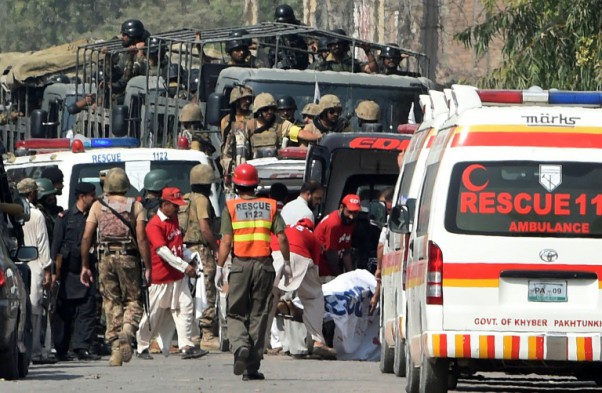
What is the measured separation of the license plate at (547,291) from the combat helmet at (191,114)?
12.4 metres

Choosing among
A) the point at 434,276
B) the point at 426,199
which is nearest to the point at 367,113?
the point at 426,199

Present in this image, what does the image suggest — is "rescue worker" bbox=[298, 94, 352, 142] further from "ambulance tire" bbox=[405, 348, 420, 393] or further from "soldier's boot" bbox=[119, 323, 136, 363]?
"ambulance tire" bbox=[405, 348, 420, 393]

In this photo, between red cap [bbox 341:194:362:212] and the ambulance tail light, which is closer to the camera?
the ambulance tail light

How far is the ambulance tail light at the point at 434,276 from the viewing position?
12.5m

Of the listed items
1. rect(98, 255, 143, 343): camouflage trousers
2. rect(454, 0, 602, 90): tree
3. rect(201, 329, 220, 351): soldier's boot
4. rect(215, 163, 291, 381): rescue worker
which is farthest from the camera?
rect(454, 0, 602, 90): tree

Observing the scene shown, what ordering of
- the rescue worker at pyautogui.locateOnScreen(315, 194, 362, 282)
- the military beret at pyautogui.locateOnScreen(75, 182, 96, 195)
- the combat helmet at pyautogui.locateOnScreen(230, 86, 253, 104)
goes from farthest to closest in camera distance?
the combat helmet at pyautogui.locateOnScreen(230, 86, 253, 104), the rescue worker at pyautogui.locateOnScreen(315, 194, 362, 282), the military beret at pyautogui.locateOnScreen(75, 182, 96, 195)

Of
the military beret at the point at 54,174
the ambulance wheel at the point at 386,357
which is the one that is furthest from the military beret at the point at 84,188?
the ambulance wheel at the point at 386,357

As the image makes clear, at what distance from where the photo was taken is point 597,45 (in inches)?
945

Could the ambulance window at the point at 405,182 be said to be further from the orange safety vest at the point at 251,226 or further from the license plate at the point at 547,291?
the license plate at the point at 547,291

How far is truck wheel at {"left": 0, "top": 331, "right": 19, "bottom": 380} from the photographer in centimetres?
1471

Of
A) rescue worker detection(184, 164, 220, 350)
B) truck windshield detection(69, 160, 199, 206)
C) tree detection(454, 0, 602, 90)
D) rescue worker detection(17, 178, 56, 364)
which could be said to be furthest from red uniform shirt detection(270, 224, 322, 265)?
tree detection(454, 0, 602, 90)

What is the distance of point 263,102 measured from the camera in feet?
75.8

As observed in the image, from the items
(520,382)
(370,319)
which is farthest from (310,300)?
(520,382)

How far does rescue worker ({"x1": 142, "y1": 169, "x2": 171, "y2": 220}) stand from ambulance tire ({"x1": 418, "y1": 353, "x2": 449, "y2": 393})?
7133 millimetres
